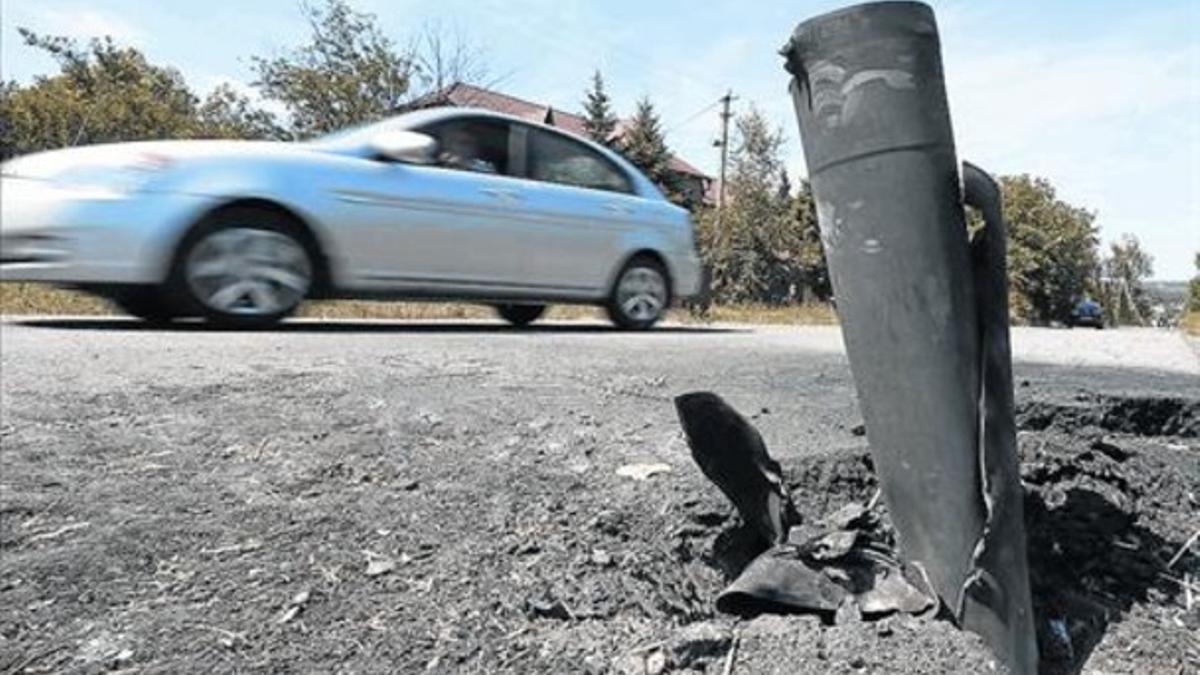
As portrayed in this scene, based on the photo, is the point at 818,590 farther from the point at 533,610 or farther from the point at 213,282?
the point at 213,282

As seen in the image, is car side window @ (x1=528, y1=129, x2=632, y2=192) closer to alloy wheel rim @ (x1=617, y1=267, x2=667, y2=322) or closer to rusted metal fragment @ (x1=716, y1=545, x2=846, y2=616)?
alloy wheel rim @ (x1=617, y1=267, x2=667, y2=322)

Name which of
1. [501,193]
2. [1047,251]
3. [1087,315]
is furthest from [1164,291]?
[501,193]

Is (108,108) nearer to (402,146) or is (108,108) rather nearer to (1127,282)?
(402,146)

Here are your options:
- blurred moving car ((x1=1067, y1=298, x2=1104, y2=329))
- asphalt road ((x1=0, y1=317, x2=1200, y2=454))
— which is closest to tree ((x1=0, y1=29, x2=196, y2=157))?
asphalt road ((x1=0, y1=317, x2=1200, y2=454))

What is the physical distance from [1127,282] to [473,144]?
6714cm

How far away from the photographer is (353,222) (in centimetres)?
550

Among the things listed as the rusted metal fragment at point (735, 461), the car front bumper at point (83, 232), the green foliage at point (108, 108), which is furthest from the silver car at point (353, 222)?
the green foliage at point (108, 108)

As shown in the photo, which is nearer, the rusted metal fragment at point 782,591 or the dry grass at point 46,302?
the rusted metal fragment at point 782,591

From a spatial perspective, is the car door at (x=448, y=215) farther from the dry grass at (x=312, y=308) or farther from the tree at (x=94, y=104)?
the tree at (x=94, y=104)

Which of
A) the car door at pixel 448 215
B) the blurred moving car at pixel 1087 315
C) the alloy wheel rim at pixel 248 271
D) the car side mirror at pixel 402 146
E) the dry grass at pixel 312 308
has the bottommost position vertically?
the blurred moving car at pixel 1087 315

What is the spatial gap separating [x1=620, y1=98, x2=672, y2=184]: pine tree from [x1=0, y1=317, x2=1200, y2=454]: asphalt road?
37.0 metres

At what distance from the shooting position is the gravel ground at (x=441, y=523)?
1373 mm

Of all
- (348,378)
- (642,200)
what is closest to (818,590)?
(348,378)

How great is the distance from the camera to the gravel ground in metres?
1.37
